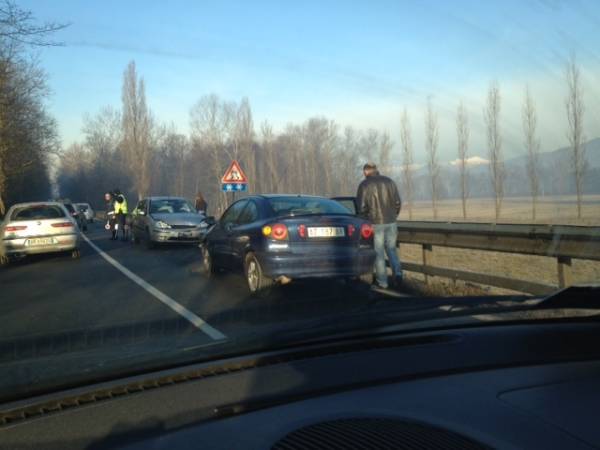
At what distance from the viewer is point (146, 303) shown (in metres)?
7.91

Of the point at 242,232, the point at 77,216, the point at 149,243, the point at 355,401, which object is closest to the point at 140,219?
the point at 149,243

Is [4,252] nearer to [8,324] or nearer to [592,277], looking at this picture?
[8,324]

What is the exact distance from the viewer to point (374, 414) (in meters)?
1.99

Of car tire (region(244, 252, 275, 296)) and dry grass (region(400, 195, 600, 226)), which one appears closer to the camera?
car tire (region(244, 252, 275, 296))

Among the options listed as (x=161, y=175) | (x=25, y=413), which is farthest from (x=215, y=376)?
(x=161, y=175)

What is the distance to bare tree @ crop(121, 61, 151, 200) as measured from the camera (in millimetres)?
56625

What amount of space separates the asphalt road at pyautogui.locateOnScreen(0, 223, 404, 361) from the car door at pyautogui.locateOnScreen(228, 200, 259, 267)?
1.82 feet

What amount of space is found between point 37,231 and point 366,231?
9496 mm

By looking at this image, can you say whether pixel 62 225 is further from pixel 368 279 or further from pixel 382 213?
pixel 382 213

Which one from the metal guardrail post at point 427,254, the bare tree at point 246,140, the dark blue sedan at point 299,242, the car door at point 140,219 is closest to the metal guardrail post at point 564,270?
the dark blue sedan at point 299,242

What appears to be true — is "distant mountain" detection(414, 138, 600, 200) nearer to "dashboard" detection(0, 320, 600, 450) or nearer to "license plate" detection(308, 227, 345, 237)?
"license plate" detection(308, 227, 345, 237)

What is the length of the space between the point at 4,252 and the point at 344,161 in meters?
50.6

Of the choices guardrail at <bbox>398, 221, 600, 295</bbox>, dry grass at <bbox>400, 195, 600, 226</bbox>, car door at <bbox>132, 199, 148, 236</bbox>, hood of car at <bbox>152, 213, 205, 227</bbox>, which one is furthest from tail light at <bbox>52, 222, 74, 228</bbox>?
dry grass at <bbox>400, 195, 600, 226</bbox>

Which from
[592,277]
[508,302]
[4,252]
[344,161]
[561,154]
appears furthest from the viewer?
[344,161]
